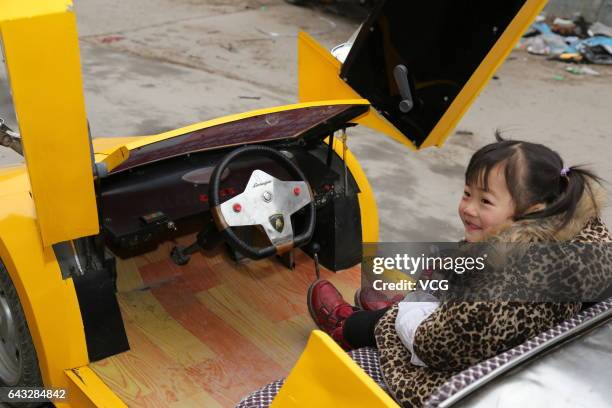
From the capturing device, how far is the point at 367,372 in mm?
2189

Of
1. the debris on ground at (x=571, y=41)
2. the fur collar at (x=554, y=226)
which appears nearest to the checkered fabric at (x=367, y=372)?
the fur collar at (x=554, y=226)

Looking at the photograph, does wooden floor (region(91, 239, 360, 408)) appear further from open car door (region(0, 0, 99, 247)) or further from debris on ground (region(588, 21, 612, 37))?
debris on ground (region(588, 21, 612, 37))

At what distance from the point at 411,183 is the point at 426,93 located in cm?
260

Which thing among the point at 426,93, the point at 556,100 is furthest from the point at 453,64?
the point at 556,100

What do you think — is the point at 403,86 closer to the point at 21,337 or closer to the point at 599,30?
the point at 21,337

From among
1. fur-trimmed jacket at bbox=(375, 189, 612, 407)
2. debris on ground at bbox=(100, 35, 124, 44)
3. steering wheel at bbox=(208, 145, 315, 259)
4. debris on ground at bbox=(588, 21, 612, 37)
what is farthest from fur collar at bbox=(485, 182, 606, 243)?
debris on ground at bbox=(588, 21, 612, 37)

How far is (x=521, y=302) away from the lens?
1703 mm

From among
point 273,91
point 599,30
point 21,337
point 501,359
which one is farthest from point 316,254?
point 599,30

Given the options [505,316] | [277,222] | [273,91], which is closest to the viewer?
[505,316]

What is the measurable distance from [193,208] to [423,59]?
112 cm

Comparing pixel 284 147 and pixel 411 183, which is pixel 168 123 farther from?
pixel 284 147

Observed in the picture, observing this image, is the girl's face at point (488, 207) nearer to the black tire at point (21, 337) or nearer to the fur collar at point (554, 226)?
the fur collar at point (554, 226)

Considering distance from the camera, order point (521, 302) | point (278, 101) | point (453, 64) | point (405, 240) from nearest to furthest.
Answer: point (521, 302), point (453, 64), point (405, 240), point (278, 101)

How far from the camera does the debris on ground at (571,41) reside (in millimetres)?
8734
